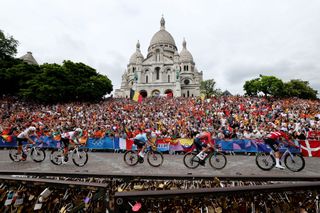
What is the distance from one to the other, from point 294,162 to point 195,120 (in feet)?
35.7

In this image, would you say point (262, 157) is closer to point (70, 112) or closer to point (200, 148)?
point (200, 148)

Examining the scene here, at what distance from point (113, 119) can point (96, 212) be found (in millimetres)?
19327

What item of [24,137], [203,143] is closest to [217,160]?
[203,143]

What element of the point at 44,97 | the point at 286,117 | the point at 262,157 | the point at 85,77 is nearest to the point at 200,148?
the point at 262,157

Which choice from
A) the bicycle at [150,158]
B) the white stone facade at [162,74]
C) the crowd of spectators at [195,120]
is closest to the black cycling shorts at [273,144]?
the bicycle at [150,158]

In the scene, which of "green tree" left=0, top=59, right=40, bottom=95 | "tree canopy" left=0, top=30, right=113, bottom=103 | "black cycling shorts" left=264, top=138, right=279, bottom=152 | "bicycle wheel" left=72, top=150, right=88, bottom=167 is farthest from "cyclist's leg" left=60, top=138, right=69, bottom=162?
"green tree" left=0, top=59, right=40, bottom=95

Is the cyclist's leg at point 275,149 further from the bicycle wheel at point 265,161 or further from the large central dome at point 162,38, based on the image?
the large central dome at point 162,38

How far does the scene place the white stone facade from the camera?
2394 inches

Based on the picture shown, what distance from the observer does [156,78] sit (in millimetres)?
64938

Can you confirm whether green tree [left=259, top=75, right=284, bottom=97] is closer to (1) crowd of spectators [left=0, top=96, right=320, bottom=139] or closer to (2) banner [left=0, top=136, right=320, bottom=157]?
(1) crowd of spectators [left=0, top=96, right=320, bottom=139]

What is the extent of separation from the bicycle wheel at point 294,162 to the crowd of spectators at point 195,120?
4.78 meters

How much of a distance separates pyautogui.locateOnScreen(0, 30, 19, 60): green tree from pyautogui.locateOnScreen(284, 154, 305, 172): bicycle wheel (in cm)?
5221

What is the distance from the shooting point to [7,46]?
4016 cm

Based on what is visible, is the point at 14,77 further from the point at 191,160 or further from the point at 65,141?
the point at 191,160
